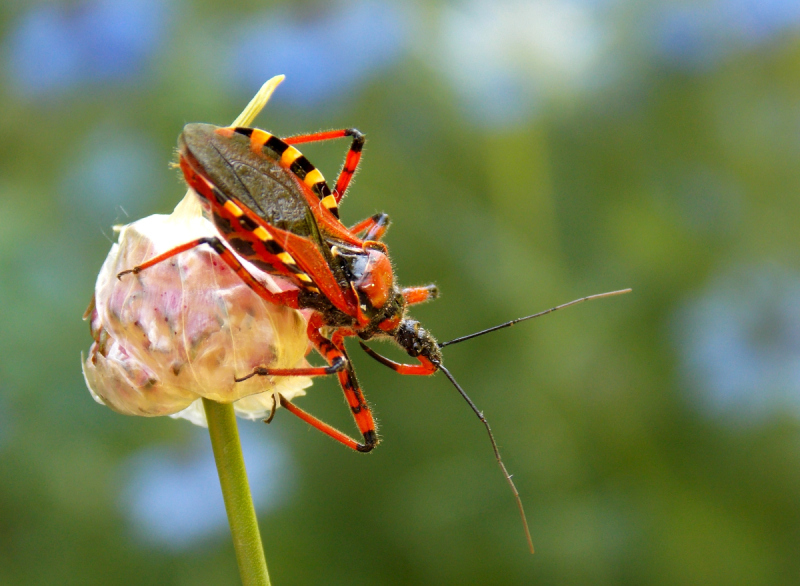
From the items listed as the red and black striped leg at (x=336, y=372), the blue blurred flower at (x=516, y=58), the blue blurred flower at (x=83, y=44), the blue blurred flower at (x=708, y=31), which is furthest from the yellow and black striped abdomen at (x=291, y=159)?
the blue blurred flower at (x=708, y=31)

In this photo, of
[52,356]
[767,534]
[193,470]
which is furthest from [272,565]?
[767,534]

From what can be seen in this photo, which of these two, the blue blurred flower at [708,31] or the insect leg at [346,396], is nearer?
the insect leg at [346,396]

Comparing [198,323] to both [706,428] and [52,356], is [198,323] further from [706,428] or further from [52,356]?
[706,428]

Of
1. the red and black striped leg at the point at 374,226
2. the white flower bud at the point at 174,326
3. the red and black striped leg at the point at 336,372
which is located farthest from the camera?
the red and black striped leg at the point at 374,226

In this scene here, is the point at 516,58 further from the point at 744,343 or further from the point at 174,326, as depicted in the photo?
the point at 174,326

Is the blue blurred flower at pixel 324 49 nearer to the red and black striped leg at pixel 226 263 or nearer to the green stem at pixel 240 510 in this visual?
the red and black striped leg at pixel 226 263

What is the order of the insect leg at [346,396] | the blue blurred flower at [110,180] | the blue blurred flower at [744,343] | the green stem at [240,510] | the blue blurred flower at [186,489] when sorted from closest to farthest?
1. the green stem at [240,510]
2. the insect leg at [346,396]
3. the blue blurred flower at [186,489]
4. the blue blurred flower at [744,343]
5. the blue blurred flower at [110,180]

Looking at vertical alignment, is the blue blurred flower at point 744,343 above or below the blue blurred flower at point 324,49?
below
